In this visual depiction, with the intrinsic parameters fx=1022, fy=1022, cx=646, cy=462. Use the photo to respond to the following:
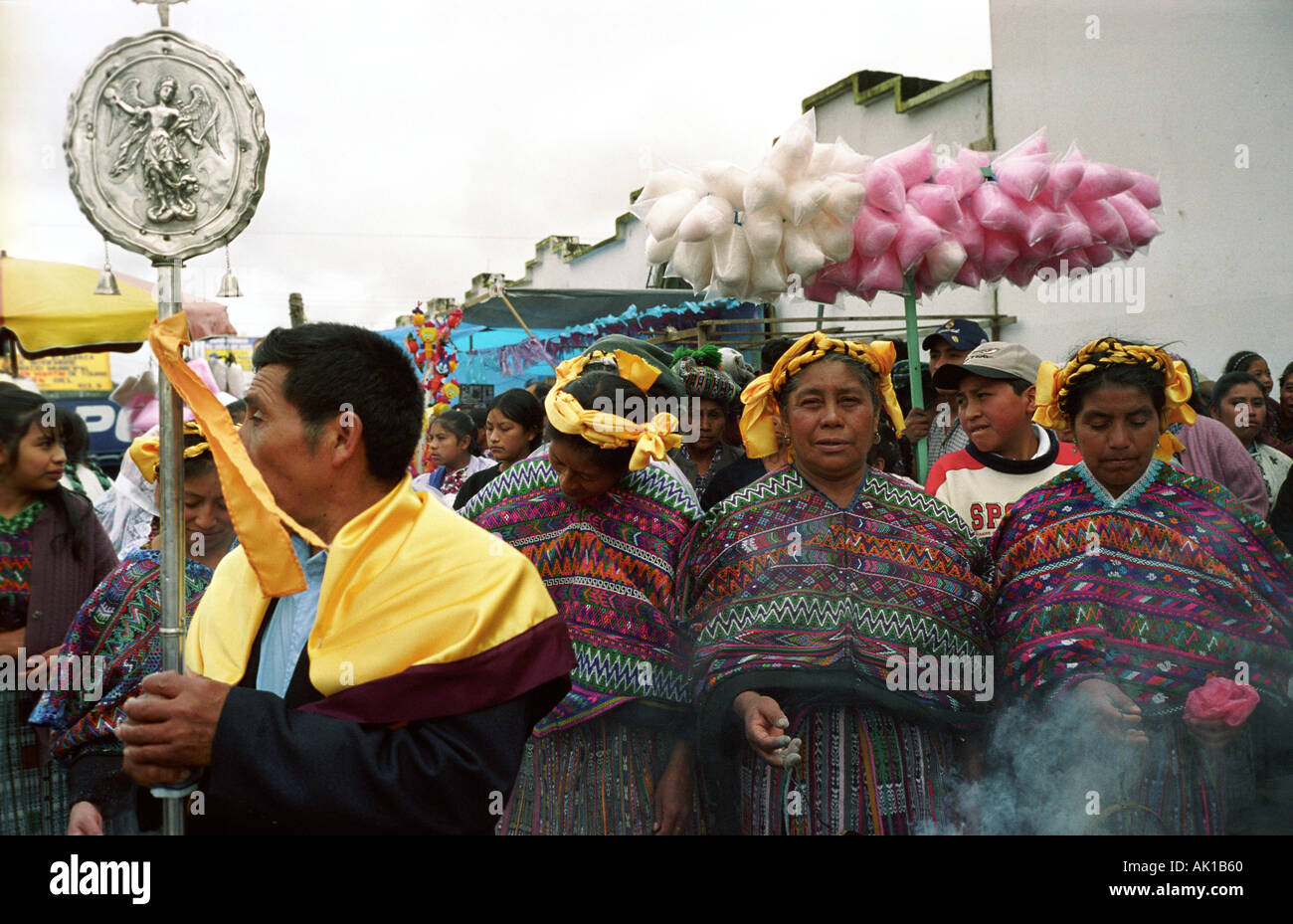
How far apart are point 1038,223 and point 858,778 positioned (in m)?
2.13

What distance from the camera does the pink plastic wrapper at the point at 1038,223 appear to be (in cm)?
368

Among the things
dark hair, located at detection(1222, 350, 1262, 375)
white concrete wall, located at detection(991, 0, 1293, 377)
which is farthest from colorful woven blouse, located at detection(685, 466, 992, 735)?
white concrete wall, located at detection(991, 0, 1293, 377)

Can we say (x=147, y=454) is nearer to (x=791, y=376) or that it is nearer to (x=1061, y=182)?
(x=791, y=376)

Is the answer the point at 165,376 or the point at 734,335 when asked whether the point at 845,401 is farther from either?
the point at 734,335

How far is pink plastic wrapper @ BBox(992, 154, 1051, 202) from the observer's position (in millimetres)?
3646

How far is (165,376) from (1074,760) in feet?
7.71

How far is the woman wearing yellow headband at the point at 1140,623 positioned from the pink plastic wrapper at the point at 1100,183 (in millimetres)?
1200

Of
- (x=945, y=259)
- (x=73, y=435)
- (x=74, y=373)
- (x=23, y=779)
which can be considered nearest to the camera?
(x=23, y=779)

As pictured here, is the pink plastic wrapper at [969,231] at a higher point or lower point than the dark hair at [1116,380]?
higher

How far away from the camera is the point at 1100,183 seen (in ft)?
12.4

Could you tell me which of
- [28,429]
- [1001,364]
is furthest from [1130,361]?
[28,429]

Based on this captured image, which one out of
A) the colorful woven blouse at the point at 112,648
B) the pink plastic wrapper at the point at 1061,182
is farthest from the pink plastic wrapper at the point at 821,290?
the colorful woven blouse at the point at 112,648

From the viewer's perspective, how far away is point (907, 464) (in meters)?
6.06

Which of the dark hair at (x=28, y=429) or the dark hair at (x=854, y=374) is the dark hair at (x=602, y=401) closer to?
the dark hair at (x=854, y=374)
